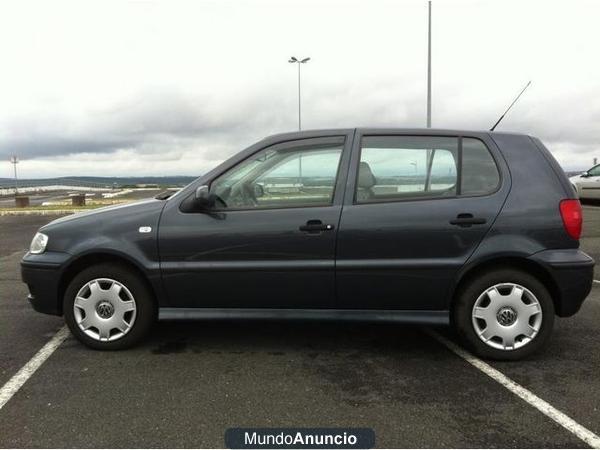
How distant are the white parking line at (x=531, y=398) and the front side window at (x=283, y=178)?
157 cm

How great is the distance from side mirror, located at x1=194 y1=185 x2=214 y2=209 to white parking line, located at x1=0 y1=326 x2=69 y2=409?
5.39 feet

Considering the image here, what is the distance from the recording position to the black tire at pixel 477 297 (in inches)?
141

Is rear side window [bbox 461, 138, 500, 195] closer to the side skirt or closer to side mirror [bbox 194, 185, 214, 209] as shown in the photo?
the side skirt

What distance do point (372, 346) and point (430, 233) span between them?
1.08 meters

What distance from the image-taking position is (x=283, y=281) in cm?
365

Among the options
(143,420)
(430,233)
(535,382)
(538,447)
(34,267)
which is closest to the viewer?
(538,447)

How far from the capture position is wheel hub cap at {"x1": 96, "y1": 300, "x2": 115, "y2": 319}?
3805mm

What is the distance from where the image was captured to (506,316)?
3.61 m

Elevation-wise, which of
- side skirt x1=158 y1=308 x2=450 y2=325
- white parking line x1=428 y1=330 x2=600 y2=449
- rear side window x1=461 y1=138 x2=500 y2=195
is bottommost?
white parking line x1=428 y1=330 x2=600 y2=449

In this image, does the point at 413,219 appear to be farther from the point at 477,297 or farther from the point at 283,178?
the point at 283,178

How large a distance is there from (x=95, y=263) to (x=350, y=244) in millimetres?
1955

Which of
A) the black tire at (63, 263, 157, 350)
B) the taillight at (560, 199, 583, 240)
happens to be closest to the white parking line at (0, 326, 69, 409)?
the black tire at (63, 263, 157, 350)

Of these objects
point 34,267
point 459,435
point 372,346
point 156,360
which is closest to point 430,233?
point 372,346

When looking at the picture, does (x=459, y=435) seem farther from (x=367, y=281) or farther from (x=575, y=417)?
(x=367, y=281)
